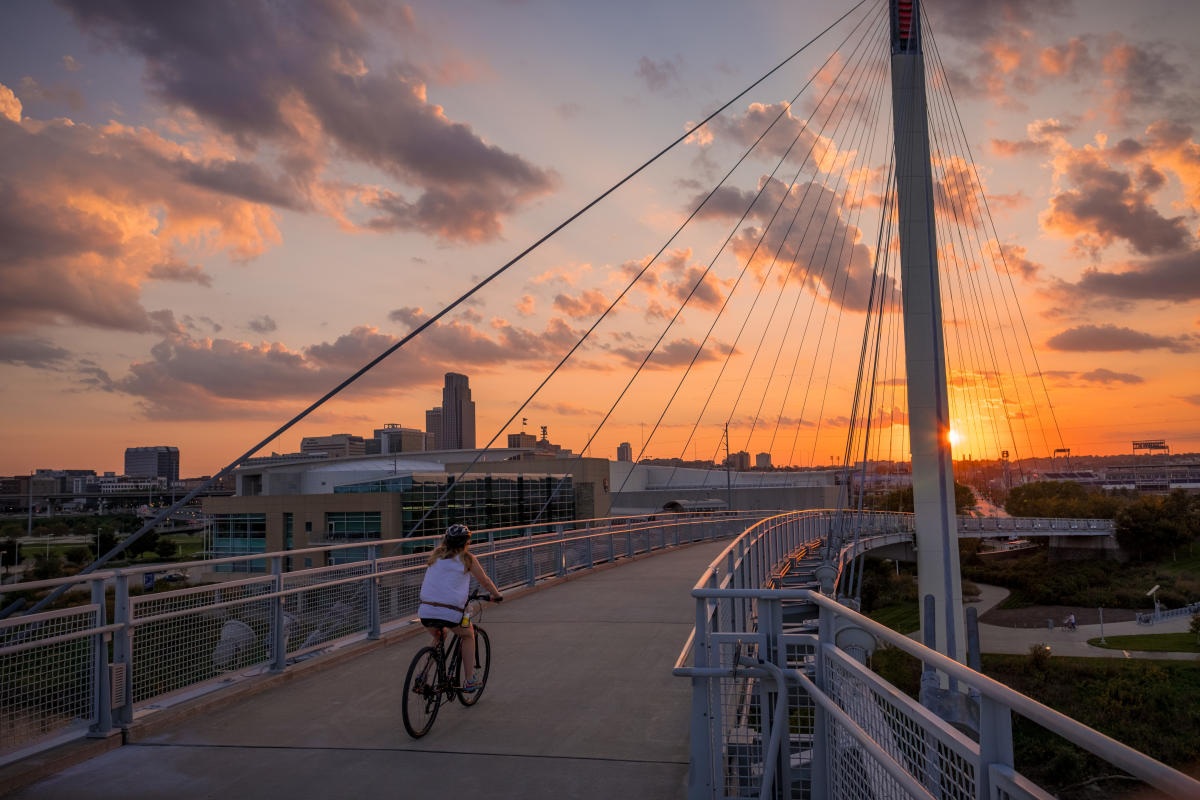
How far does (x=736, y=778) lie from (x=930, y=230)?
16678mm

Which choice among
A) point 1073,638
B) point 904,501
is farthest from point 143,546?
point 904,501

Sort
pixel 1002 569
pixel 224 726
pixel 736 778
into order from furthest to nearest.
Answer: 1. pixel 1002 569
2. pixel 224 726
3. pixel 736 778

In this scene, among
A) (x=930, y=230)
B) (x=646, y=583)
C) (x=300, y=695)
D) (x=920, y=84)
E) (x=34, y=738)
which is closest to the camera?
(x=34, y=738)

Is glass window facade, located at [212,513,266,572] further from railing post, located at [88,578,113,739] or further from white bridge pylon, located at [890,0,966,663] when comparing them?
railing post, located at [88,578,113,739]

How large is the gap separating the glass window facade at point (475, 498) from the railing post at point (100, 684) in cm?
4324

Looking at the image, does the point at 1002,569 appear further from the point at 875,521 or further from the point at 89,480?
the point at 89,480

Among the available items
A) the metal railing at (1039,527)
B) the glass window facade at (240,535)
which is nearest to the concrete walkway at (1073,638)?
the metal railing at (1039,527)

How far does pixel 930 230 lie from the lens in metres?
19.0

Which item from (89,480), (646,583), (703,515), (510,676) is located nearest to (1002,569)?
(703,515)

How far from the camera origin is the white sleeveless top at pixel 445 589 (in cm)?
668

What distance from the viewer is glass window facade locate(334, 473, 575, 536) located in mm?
53625

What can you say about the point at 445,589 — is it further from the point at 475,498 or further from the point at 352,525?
the point at 475,498

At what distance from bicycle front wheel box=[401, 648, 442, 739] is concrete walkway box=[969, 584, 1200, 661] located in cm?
4435

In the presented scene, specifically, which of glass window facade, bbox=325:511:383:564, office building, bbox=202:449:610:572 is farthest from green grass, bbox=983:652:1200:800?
glass window facade, bbox=325:511:383:564
